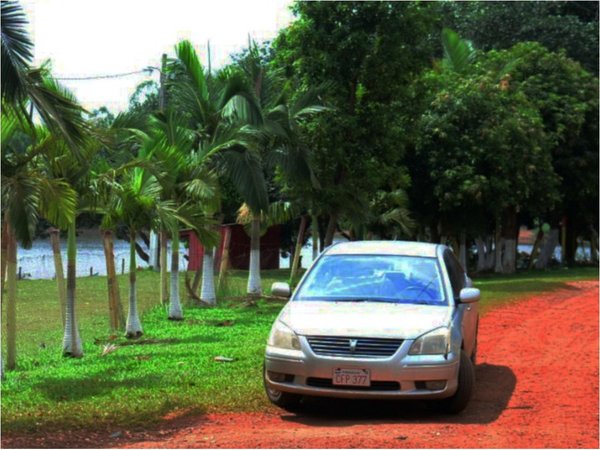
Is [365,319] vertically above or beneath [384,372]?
above

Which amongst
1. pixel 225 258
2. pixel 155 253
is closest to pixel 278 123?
pixel 225 258

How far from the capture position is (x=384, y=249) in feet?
31.9

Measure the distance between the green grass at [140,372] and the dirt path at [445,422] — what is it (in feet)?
1.84

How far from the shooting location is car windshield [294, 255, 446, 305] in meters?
8.99

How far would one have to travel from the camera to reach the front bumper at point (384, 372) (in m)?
7.95

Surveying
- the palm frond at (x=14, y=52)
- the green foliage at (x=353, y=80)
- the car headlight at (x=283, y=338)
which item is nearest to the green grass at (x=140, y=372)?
the car headlight at (x=283, y=338)

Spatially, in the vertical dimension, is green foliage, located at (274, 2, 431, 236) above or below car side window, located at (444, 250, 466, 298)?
above

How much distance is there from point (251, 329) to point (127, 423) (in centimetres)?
755

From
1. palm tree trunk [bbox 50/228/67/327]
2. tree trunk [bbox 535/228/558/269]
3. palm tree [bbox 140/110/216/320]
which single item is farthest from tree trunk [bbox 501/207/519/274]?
palm tree trunk [bbox 50/228/67/327]

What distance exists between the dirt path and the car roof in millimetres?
1644

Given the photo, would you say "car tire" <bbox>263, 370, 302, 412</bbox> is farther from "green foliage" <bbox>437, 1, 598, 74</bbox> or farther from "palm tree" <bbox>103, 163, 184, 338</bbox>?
"green foliage" <bbox>437, 1, 598, 74</bbox>

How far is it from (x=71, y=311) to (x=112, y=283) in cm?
241

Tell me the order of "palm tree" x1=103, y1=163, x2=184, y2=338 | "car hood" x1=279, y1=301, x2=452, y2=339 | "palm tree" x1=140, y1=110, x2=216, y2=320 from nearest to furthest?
"car hood" x1=279, y1=301, x2=452, y2=339 → "palm tree" x1=103, y1=163, x2=184, y2=338 → "palm tree" x1=140, y1=110, x2=216, y2=320

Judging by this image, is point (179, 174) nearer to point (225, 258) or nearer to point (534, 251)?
point (225, 258)
